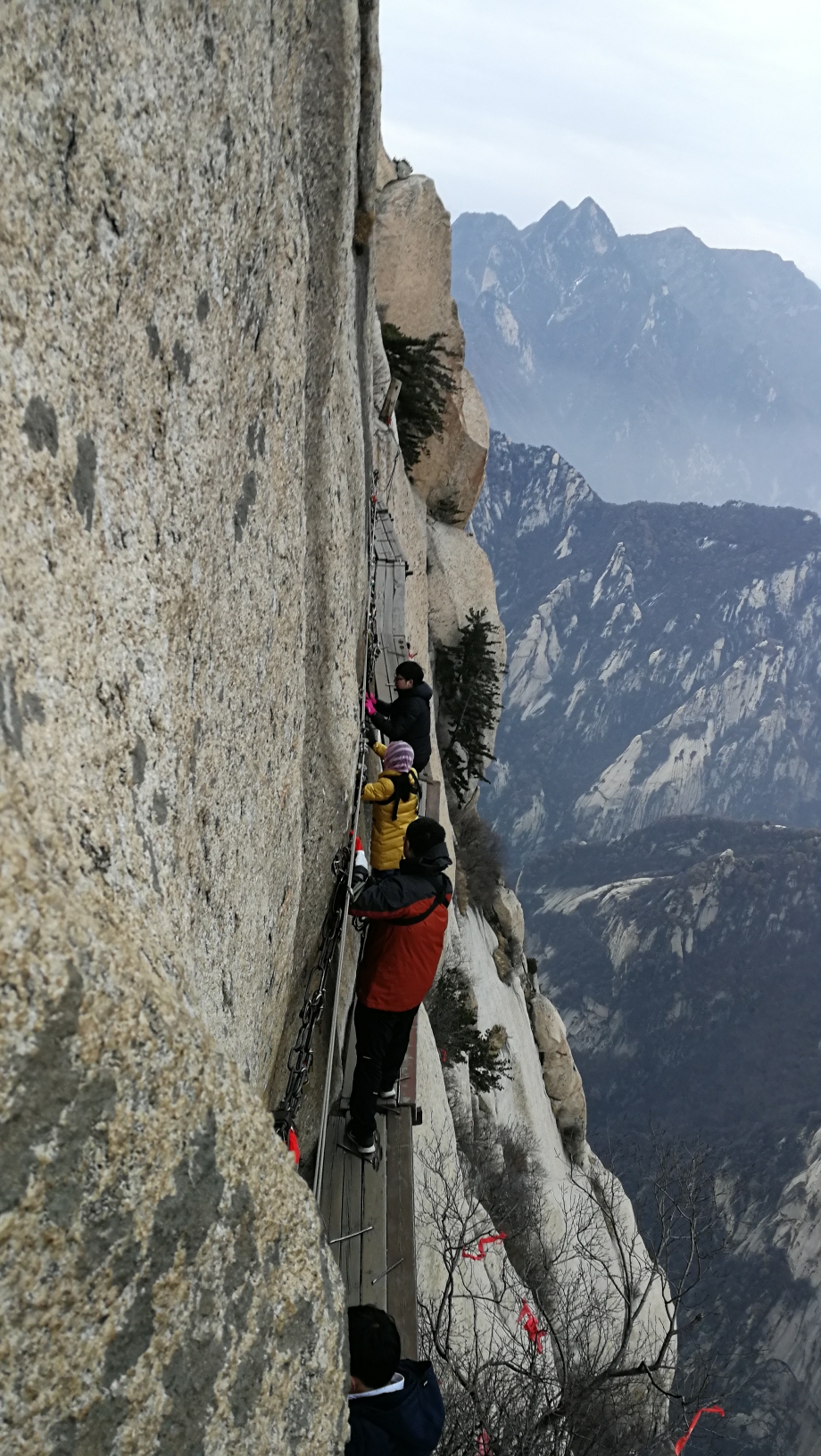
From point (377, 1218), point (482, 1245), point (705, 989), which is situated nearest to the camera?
point (377, 1218)

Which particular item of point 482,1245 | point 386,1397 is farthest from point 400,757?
point 482,1245

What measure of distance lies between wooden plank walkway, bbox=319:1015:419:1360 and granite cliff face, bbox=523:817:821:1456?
75.5 m

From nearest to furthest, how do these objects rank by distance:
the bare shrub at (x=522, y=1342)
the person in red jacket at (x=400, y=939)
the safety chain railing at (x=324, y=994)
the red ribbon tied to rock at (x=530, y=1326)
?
the safety chain railing at (x=324, y=994)
the person in red jacket at (x=400, y=939)
the bare shrub at (x=522, y=1342)
the red ribbon tied to rock at (x=530, y=1326)

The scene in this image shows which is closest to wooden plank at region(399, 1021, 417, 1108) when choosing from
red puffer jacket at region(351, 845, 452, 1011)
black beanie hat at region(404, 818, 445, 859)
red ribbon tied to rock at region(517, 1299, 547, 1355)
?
red puffer jacket at region(351, 845, 452, 1011)

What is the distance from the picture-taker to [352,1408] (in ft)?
12.6

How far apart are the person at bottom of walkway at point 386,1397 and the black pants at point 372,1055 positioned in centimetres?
198

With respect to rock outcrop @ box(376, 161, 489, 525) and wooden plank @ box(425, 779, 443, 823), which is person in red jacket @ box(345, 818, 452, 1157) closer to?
wooden plank @ box(425, 779, 443, 823)

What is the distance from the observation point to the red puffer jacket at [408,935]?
5.75m

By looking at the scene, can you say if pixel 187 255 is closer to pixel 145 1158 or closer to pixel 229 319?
pixel 229 319

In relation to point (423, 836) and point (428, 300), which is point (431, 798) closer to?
point (423, 836)

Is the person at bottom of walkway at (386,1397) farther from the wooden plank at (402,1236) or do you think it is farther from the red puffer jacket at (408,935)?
the wooden plank at (402,1236)

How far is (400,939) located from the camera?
5848 mm

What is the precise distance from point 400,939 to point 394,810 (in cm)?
166

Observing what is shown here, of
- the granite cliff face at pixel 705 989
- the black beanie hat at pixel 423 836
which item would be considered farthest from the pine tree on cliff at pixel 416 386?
the granite cliff face at pixel 705 989
